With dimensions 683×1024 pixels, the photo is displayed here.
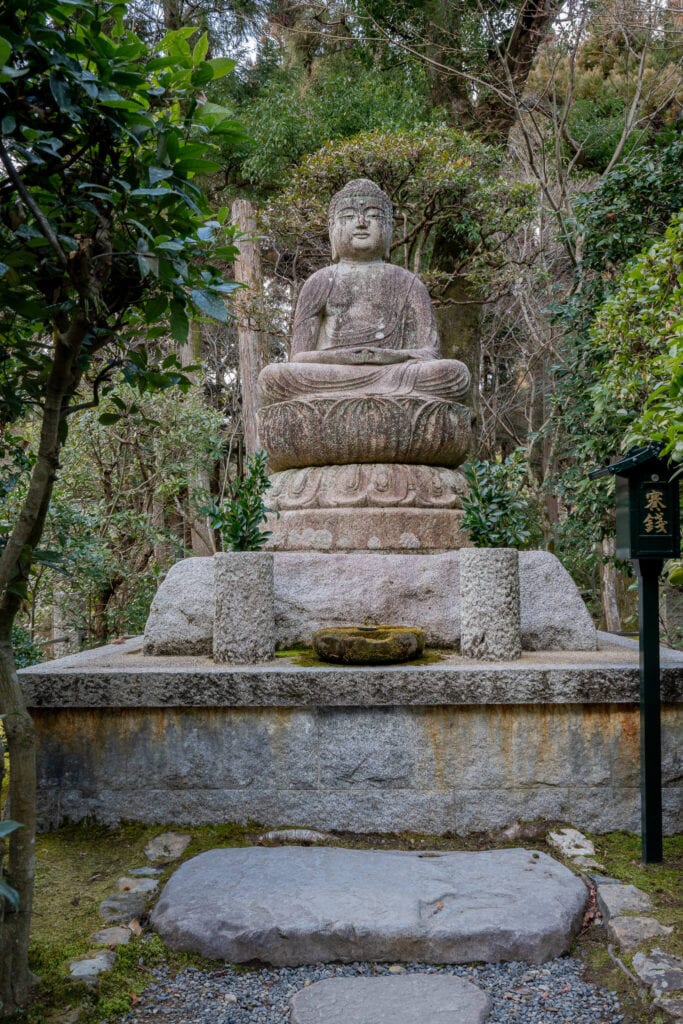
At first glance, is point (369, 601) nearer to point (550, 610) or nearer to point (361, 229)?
point (550, 610)

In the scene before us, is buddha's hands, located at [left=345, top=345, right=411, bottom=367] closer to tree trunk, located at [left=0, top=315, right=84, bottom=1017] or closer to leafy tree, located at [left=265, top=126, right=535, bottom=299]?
tree trunk, located at [left=0, top=315, right=84, bottom=1017]

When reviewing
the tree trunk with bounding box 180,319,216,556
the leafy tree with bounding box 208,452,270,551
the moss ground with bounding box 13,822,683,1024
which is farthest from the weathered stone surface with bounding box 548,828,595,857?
the tree trunk with bounding box 180,319,216,556

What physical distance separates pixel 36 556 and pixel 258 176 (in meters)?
8.90

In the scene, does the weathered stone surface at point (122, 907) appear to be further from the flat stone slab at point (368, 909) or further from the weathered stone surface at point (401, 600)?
the weathered stone surface at point (401, 600)

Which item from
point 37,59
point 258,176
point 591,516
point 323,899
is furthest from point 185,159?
point 258,176

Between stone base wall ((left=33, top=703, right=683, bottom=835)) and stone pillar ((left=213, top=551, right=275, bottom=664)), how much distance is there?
0.32m

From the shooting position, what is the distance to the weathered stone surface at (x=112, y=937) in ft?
7.93

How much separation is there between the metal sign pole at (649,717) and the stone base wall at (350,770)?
11.2 inches

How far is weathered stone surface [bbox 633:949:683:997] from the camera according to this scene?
2111mm

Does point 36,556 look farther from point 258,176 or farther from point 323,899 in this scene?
point 258,176

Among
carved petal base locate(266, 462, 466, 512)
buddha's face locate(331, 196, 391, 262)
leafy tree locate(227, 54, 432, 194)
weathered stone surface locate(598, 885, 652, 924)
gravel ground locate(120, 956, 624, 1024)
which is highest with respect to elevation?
leafy tree locate(227, 54, 432, 194)

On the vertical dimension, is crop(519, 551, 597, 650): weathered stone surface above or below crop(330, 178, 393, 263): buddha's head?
below

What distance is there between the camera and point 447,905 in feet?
8.37

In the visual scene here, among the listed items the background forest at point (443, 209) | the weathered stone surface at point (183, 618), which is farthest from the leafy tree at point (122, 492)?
the weathered stone surface at point (183, 618)
